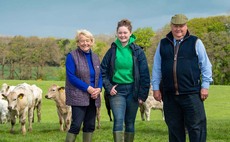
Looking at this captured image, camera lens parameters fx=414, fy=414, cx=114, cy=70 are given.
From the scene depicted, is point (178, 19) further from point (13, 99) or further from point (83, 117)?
point (13, 99)

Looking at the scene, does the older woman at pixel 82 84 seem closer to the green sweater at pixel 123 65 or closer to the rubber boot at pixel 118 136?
the green sweater at pixel 123 65

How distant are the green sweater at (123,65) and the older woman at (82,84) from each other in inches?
14.7

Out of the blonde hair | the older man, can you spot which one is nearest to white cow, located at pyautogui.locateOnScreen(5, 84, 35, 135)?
the blonde hair

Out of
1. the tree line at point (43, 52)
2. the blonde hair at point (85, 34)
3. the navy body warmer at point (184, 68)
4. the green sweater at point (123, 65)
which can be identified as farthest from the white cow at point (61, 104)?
the tree line at point (43, 52)

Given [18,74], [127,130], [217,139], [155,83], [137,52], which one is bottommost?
[18,74]

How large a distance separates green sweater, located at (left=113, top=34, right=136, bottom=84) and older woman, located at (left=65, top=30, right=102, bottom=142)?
0.37 meters

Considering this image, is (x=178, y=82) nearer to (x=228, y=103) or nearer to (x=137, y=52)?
(x=137, y=52)

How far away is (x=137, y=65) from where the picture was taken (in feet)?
24.7

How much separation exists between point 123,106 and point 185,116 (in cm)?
122

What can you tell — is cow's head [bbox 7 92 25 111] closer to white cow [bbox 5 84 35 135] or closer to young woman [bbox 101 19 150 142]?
white cow [bbox 5 84 35 135]

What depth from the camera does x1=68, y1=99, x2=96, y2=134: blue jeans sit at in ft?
24.3

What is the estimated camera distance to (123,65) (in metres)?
7.51

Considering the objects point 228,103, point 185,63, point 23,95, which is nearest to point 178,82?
point 185,63

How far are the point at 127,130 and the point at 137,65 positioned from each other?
1233mm
